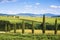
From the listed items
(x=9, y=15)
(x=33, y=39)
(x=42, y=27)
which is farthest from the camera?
(x=42, y=27)

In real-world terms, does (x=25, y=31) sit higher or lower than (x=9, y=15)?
lower

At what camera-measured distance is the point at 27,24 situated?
29.2 ft

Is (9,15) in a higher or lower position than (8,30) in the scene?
higher

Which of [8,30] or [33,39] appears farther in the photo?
[8,30]

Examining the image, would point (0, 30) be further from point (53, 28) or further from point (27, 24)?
point (53, 28)

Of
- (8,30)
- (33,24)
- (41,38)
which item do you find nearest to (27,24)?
(33,24)

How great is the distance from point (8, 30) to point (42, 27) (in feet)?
4.93

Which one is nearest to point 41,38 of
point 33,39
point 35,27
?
point 33,39

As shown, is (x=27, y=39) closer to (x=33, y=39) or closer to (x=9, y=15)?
(x=33, y=39)

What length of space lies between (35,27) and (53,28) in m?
0.78

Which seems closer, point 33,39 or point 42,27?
point 33,39

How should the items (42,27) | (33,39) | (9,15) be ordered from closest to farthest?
1. (33,39)
2. (9,15)
3. (42,27)

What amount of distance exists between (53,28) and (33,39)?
214cm

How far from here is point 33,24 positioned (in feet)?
28.9
